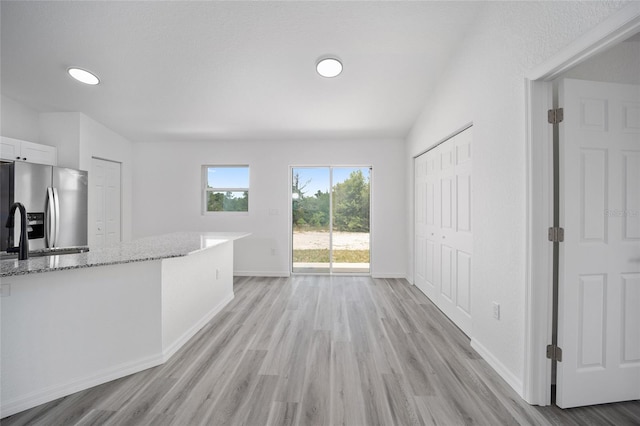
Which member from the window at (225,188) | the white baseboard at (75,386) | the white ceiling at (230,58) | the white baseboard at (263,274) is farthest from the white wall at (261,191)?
the white baseboard at (75,386)

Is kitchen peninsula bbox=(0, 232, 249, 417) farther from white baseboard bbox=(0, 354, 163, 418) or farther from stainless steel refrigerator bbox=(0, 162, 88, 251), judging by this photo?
stainless steel refrigerator bbox=(0, 162, 88, 251)

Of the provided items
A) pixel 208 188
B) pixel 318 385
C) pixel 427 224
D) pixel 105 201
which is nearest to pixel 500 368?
pixel 318 385

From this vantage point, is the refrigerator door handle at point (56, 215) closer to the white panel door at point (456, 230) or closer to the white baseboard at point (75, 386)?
the white baseboard at point (75, 386)

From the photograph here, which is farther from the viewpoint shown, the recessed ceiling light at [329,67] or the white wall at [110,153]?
the white wall at [110,153]

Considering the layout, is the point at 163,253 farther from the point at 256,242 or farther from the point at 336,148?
the point at 336,148

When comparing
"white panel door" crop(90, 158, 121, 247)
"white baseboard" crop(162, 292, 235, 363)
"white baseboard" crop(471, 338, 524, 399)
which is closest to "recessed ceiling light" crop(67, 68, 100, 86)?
"white panel door" crop(90, 158, 121, 247)

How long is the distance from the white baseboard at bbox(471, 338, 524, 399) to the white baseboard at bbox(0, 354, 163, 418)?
8.51 feet

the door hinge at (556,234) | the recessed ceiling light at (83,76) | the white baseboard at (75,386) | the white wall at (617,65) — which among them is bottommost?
the white baseboard at (75,386)

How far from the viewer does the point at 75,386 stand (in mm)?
1794

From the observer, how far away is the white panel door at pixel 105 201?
14.0 feet

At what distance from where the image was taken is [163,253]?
6.90 ft

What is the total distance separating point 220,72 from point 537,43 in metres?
2.96

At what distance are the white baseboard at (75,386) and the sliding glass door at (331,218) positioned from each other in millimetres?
3088

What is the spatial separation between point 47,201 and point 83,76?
1579 mm
